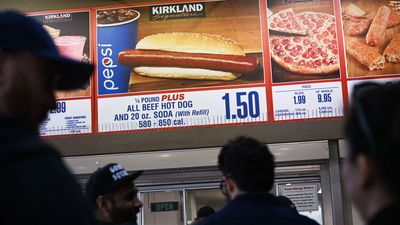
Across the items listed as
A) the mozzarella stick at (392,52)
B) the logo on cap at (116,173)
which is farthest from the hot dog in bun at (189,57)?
the logo on cap at (116,173)

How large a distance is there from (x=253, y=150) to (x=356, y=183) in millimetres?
1172

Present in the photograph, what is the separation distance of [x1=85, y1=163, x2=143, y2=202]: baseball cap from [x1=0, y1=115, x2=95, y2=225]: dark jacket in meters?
1.72

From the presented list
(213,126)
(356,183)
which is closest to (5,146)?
(356,183)

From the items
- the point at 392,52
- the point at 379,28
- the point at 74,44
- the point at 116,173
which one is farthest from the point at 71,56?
the point at 116,173

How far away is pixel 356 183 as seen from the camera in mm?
1147

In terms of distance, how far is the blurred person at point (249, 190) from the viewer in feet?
7.17

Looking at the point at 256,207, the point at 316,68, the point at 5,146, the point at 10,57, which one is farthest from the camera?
the point at 316,68

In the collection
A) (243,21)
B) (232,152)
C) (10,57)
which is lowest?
(232,152)

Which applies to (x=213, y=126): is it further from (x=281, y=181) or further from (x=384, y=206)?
(x=384, y=206)

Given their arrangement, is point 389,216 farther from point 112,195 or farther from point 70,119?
point 70,119

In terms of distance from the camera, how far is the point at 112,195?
2.78 m

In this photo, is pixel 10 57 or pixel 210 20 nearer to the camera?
pixel 10 57
